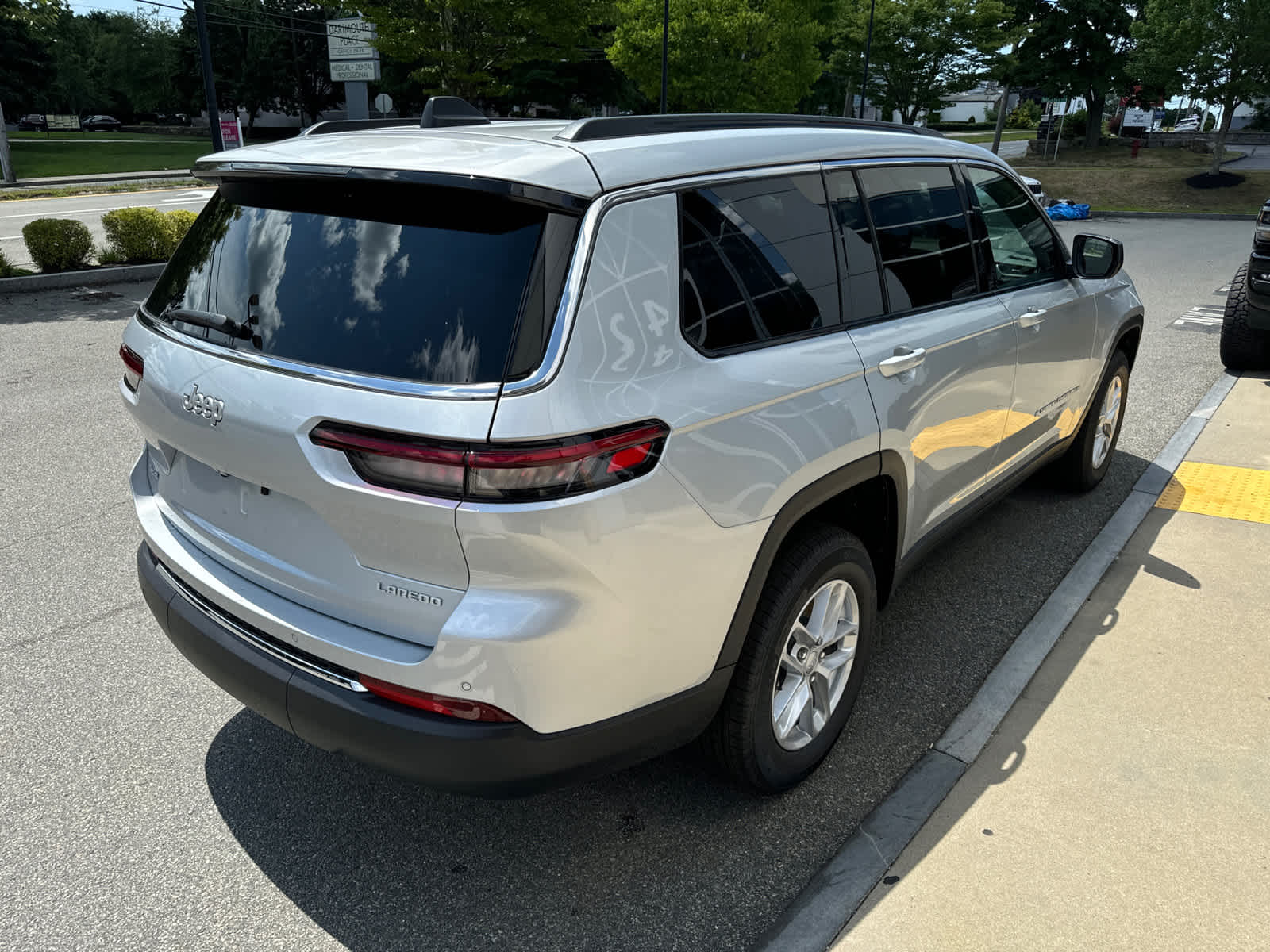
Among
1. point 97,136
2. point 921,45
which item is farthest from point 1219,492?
point 97,136

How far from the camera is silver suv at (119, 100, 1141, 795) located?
6.54 ft

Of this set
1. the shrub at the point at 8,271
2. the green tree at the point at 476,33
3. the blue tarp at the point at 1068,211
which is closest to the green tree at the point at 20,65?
the green tree at the point at 476,33

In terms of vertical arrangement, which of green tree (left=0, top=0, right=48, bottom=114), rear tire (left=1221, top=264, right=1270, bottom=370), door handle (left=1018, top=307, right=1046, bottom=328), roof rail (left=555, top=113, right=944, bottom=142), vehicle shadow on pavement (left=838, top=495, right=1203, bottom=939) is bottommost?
vehicle shadow on pavement (left=838, top=495, right=1203, bottom=939)

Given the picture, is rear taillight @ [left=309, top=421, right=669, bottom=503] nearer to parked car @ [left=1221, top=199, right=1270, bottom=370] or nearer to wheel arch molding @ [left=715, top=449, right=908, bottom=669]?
wheel arch molding @ [left=715, top=449, right=908, bottom=669]

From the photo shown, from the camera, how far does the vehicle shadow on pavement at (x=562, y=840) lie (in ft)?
7.91

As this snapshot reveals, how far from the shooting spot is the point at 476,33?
2505 centimetres

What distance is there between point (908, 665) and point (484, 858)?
5.78 ft

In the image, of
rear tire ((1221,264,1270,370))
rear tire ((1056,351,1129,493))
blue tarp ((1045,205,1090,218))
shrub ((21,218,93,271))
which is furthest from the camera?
blue tarp ((1045,205,1090,218))

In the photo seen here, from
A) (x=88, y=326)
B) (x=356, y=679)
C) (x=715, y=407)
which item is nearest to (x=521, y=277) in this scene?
(x=715, y=407)

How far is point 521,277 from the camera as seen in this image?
80.4 inches

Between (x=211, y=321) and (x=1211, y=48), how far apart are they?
3645cm

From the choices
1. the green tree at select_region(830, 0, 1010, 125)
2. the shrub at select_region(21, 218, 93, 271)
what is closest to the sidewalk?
the shrub at select_region(21, 218, 93, 271)

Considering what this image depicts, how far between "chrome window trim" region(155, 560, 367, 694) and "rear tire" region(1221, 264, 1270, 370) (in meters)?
7.83

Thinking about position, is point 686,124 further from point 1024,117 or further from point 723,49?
point 1024,117
